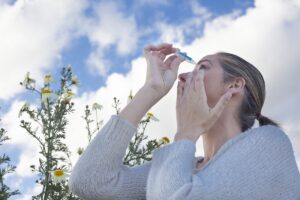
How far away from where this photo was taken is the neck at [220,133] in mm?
2010

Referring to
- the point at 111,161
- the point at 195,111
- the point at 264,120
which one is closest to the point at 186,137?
the point at 195,111

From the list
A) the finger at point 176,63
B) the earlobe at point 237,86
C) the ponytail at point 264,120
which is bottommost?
the ponytail at point 264,120

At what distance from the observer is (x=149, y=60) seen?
2.13 meters

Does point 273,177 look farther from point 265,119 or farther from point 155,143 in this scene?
point 155,143

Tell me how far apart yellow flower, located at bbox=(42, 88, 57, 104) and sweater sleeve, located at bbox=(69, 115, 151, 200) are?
2.57m

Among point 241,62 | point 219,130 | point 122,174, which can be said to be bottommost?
point 122,174

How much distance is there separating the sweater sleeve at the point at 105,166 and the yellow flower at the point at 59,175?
2.14 metres

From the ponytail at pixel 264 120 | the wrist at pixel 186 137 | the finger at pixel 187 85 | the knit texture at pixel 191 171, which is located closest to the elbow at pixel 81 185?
the knit texture at pixel 191 171

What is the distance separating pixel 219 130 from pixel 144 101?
330mm

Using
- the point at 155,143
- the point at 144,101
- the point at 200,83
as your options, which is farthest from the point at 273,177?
the point at 155,143

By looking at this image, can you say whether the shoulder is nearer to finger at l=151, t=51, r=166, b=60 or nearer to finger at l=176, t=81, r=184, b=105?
finger at l=176, t=81, r=184, b=105

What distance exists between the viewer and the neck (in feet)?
6.59

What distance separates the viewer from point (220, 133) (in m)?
2.02

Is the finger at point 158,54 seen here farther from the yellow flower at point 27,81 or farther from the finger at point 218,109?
the yellow flower at point 27,81
